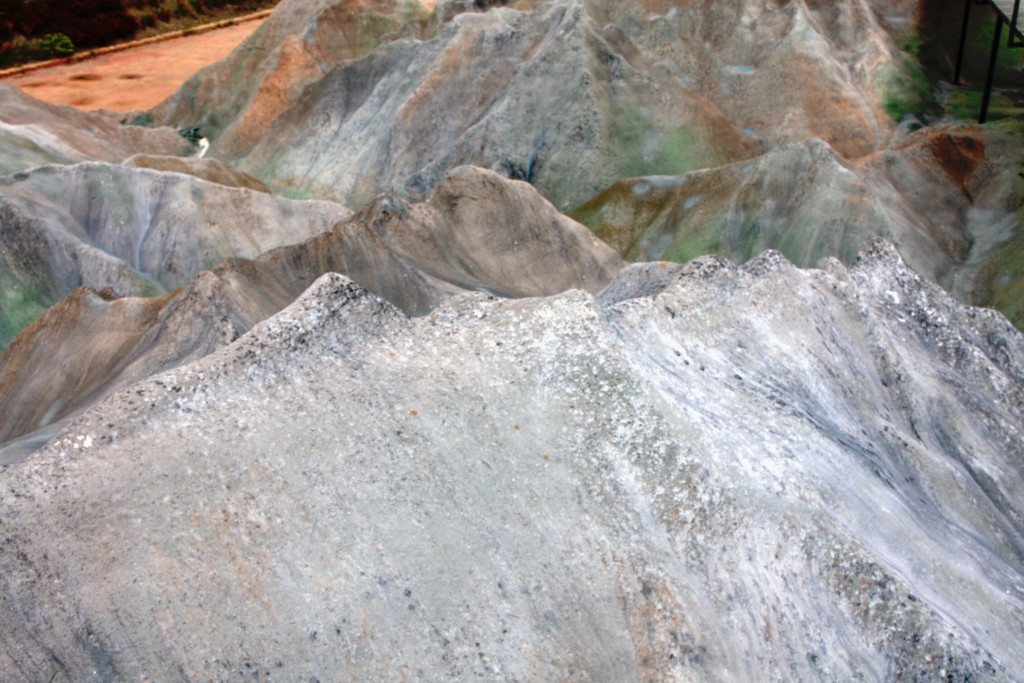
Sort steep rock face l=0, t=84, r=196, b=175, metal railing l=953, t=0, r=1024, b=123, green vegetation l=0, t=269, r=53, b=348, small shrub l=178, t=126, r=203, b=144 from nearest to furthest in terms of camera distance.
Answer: green vegetation l=0, t=269, r=53, b=348, metal railing l=953, t=0, r=1024, b=123, steep rock face l=0, t=84, r=196, b=175, small shrub l=178, t=126, r=203, b=144

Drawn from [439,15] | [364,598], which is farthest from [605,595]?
[439,15]

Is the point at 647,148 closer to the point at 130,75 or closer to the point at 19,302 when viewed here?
the point at 19,302

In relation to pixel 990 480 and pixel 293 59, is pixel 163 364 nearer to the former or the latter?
pixel 990 480

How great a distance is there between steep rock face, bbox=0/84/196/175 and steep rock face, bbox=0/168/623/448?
6.05 m

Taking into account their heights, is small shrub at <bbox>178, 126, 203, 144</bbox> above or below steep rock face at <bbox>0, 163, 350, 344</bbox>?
below

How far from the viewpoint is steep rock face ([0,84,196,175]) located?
1403 centimetres

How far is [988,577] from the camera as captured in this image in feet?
16.7

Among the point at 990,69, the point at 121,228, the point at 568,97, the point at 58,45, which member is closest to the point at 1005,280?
the point at 990,69

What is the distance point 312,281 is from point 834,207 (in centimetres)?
575

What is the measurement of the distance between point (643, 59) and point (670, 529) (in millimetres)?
11831

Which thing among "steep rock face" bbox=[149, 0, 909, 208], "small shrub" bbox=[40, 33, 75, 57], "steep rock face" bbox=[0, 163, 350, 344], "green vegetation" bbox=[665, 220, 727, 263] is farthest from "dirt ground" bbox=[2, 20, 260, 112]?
"green vegetation" bbox=[665, 220, 727, 263]

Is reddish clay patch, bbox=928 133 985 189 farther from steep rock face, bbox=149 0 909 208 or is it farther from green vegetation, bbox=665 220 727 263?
green vegetation, bbox=665 220 727 263

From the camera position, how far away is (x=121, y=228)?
38.5 ft

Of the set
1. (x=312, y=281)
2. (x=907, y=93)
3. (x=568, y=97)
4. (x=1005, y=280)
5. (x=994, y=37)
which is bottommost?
(x=1005, y=280)
